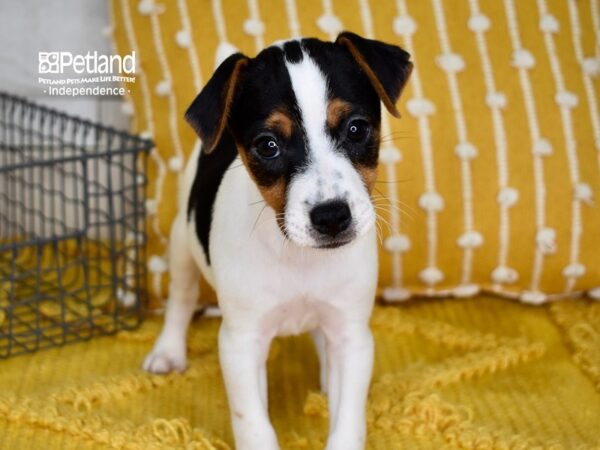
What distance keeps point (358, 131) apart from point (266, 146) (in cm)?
16

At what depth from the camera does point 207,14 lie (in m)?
2.29

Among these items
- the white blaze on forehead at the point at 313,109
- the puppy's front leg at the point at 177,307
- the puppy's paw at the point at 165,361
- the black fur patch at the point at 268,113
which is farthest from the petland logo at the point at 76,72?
the white blaze on forehead at the point at 313,109

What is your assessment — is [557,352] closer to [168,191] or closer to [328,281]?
[328,281]

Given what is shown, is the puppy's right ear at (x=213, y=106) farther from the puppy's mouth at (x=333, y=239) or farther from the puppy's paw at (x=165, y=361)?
the puppy's paw at (x=165, y=361)

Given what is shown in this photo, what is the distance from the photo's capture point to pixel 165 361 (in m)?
2.11

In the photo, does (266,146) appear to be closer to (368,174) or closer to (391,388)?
(368,174)

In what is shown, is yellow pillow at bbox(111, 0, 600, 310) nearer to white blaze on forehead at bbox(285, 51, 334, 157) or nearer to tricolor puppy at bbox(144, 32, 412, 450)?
tricolor puppy at bbox(144, 32, 412, 450)

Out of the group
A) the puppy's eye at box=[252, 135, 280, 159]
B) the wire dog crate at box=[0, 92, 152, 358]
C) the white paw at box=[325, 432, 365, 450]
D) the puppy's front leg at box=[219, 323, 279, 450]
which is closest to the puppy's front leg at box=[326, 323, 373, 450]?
the white paw at box=[325, 432, 365, 450]

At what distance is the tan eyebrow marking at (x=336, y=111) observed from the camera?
1.45 meters

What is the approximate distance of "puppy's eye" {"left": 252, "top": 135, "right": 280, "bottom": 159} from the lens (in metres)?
1.48

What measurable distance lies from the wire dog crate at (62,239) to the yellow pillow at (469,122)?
0.14 m

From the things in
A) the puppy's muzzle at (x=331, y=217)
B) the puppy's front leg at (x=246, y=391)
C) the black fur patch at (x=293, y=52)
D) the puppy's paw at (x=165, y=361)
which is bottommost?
the puppy's paw at (x=165, y=361)

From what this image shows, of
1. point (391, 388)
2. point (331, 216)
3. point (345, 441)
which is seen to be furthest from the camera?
point (391, 388)

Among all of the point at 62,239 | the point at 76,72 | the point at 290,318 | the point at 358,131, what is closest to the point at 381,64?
the point at 358,131
